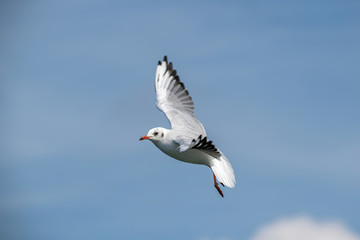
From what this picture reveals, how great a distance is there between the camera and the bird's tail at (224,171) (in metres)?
15.5

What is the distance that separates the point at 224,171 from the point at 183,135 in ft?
4.78

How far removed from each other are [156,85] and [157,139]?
4213 millimetres

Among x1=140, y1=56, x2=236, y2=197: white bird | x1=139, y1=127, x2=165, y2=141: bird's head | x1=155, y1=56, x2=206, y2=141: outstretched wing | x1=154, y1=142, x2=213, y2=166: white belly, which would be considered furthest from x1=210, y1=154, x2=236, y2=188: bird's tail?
x1=139, y1=127, x2=165, y2=141: bird's head

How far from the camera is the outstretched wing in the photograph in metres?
17.5

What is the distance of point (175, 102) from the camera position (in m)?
19.2

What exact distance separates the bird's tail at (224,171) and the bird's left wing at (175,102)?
99cm

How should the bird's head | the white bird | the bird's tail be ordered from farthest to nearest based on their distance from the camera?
the bird's head, the bird's tail, the white bird

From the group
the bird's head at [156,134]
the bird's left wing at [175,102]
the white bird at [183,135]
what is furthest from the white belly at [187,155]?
the bird's left wing at [175,102]

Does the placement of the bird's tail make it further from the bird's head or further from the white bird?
the bird's head

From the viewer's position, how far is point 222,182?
1552 cm

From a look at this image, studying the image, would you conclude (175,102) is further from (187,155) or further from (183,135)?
(187,155)

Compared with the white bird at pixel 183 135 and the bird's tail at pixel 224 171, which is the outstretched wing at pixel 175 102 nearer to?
the white bird at pixel 183 135

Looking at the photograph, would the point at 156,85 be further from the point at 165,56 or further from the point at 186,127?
the point at 186,127

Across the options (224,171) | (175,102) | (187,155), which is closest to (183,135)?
(187,155)
